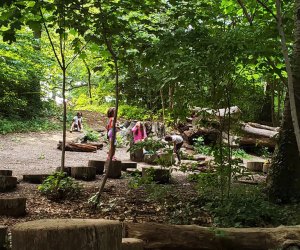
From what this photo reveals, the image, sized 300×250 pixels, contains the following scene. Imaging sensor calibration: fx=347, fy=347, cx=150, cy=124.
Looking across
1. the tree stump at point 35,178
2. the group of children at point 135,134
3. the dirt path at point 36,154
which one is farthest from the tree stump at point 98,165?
the tree stump at point 35,178

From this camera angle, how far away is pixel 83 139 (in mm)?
16375

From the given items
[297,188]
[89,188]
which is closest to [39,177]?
[89,188]

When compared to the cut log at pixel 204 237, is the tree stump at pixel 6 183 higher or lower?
higher

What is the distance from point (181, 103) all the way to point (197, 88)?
0.34 m

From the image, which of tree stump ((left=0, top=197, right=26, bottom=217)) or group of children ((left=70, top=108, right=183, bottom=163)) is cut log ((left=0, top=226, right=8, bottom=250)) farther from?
group of children ((left=70, top=108, right=183, bottom=163))

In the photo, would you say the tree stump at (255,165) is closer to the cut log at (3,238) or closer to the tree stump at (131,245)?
the tree stump at (131,245)

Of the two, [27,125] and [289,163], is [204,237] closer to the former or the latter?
[289,163]

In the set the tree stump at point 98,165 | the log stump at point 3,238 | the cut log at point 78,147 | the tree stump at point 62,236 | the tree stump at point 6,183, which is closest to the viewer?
the tree stump at point 62,236

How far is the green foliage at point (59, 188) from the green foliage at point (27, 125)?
11.5 metres

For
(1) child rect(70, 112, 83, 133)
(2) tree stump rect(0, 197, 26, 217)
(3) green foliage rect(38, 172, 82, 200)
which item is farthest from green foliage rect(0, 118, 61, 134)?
(2) tree stump rect(0, 197, 26, 217)

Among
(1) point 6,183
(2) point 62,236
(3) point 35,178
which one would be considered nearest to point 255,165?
(3) point 35,178

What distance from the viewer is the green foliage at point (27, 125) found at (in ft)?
56.5

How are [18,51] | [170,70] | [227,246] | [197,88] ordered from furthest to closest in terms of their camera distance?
[18,51], [197,88], [170,70], [227,246]

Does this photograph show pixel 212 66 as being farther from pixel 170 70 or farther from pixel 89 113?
pixel 89 113
